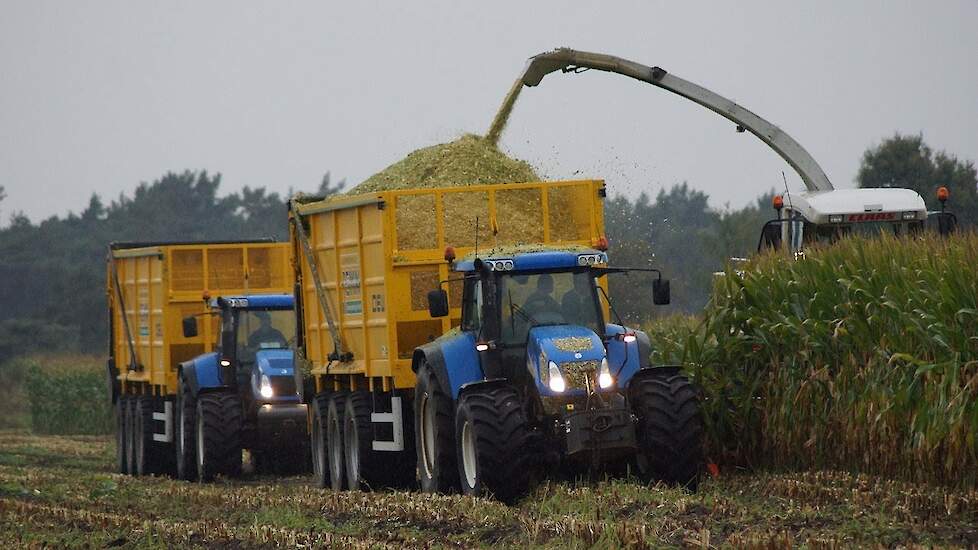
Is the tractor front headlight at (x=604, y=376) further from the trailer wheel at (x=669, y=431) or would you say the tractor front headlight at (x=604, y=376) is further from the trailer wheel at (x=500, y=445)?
the trailer wheel at (x=500, y=445)

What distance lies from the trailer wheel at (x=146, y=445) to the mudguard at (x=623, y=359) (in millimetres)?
12321

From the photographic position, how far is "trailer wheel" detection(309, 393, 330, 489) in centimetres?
1916

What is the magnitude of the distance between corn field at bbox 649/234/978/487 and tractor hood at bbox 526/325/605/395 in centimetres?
198

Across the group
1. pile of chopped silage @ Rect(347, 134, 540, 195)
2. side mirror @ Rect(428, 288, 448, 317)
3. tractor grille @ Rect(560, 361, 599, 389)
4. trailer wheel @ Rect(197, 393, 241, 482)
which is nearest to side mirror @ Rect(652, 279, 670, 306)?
tractor grille @ Rect(560, 361, 599, 389)

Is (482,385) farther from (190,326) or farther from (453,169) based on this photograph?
(190,326)

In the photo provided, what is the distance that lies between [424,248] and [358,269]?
1.18 meters

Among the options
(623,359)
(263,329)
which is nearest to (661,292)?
(623,359)

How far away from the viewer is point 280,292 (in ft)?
78.4

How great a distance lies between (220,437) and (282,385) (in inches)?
40.0

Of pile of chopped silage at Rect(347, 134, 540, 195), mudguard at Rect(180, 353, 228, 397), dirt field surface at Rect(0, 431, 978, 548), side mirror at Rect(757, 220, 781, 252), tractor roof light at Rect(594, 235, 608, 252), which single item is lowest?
dirt field surface at Rect(0, 431, 978, 548)

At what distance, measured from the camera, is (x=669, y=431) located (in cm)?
1366

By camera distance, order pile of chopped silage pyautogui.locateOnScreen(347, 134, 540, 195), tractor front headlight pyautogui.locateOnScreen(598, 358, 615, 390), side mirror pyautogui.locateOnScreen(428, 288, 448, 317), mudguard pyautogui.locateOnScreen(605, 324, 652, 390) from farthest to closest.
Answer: pile of chopped silage pyautogui.locateOnScreen(347, 134, 540, 195) < side mirror pyautogui.locateOnScreen(428, 288, 448, 317) < mudguard pyautogui.locateOnScreen(605, 324, 652, 390) < tractor front headlight pyautogui.locateOnScreen(598, 358, 615, 390)

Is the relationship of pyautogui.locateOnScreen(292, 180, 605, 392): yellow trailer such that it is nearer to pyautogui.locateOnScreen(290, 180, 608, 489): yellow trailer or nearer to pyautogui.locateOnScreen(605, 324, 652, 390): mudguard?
pyautogui.locateOnScreen(290, 180, 608, 489): yellow trailer

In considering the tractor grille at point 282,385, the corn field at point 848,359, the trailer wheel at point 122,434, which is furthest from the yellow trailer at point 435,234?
the trailer wheel at point 122,434
